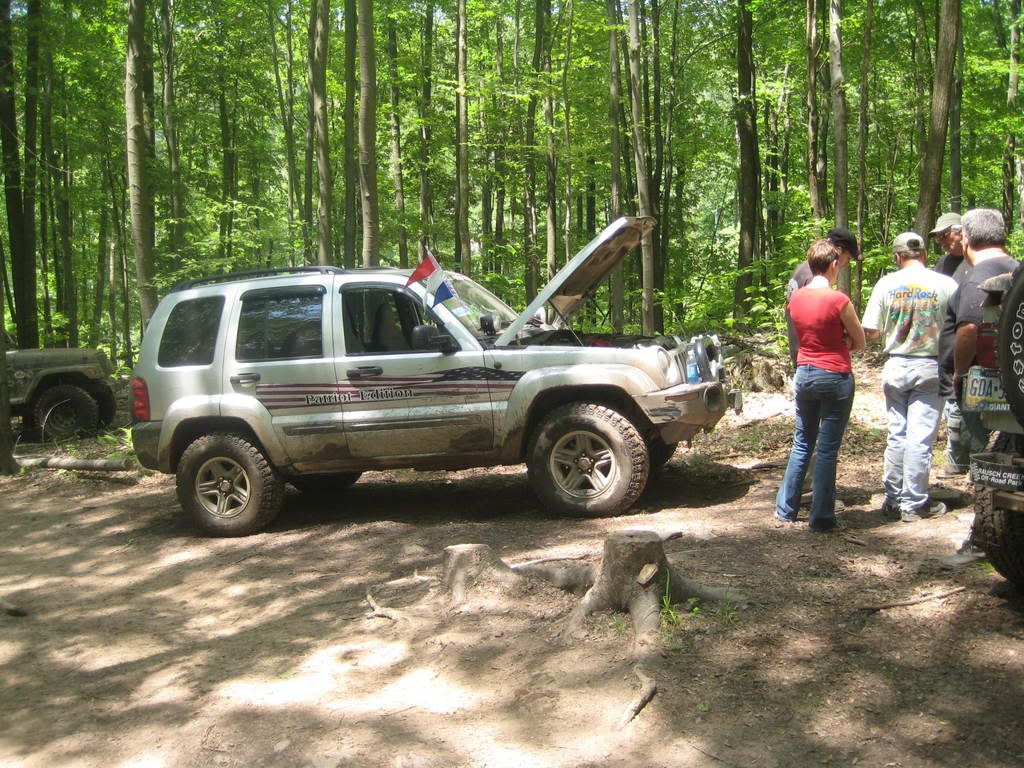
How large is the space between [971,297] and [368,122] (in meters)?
7.52

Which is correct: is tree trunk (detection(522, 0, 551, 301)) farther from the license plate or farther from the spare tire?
the spare tire

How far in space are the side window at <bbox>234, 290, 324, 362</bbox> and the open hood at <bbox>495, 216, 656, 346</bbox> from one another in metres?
1.55

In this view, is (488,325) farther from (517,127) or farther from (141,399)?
(517,127)

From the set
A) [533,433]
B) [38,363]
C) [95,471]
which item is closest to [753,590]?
[533,433]

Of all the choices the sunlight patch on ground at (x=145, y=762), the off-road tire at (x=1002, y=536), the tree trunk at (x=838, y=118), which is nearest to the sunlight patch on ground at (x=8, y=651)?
the sunlight patch on ground at (x=145, y=762)

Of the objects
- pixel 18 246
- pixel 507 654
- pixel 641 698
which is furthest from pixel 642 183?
pixel 18 246

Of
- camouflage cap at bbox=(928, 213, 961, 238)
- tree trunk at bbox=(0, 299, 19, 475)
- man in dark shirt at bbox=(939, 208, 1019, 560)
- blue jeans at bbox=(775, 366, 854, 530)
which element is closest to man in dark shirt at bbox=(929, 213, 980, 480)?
camouflage cap at bbox=(928, 213, 961, 238)

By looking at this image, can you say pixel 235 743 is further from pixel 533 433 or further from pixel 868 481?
pixel 868 481

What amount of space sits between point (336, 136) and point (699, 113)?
12110mm

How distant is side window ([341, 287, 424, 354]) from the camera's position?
6.91 m

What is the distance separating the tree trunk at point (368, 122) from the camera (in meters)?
10.2

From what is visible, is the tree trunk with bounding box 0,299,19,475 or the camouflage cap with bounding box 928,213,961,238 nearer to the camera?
the camouflage cap with bounding box 928,213,961,238

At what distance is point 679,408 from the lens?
6492 mm

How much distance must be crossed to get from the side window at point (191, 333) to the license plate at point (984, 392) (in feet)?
18.5
